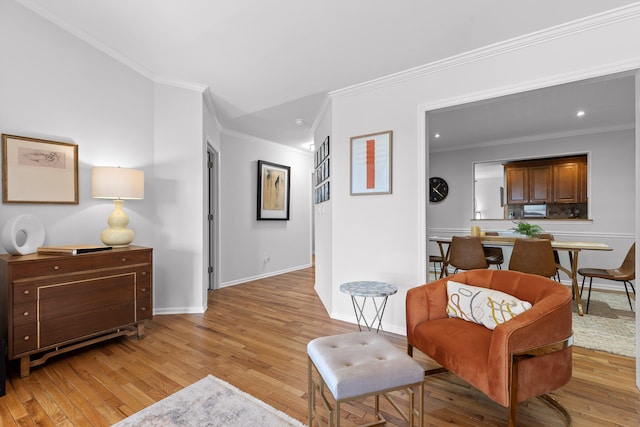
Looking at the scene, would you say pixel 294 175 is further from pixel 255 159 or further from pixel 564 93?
pixel 564 93

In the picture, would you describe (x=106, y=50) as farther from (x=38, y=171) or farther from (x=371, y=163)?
(x=371, y=163)

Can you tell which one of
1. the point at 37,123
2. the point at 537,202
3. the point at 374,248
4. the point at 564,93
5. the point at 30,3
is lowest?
the point at 374,248

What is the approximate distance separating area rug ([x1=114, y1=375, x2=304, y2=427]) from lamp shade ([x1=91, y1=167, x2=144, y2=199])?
5.59ft

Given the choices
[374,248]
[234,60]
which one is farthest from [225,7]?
[374,248]

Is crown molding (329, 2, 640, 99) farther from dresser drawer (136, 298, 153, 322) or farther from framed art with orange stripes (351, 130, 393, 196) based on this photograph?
dresser drawer (136, 298, 153, 322)

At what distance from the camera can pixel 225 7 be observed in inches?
80.7

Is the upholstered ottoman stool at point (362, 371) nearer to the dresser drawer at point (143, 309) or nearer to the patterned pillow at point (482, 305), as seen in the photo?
the patterned pillow at point (482, 305)

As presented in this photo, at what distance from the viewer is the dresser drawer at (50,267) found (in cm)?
195

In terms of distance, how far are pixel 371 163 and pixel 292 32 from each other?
4.55 ft

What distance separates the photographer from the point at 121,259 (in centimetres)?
249

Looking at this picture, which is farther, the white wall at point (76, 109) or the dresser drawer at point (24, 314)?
the white wall at point (76, 109)

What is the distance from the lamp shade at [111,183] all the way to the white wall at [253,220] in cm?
200

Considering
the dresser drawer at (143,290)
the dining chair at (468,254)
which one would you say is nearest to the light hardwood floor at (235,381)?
the dresser drawer at (143,290)

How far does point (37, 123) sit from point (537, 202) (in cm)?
710
